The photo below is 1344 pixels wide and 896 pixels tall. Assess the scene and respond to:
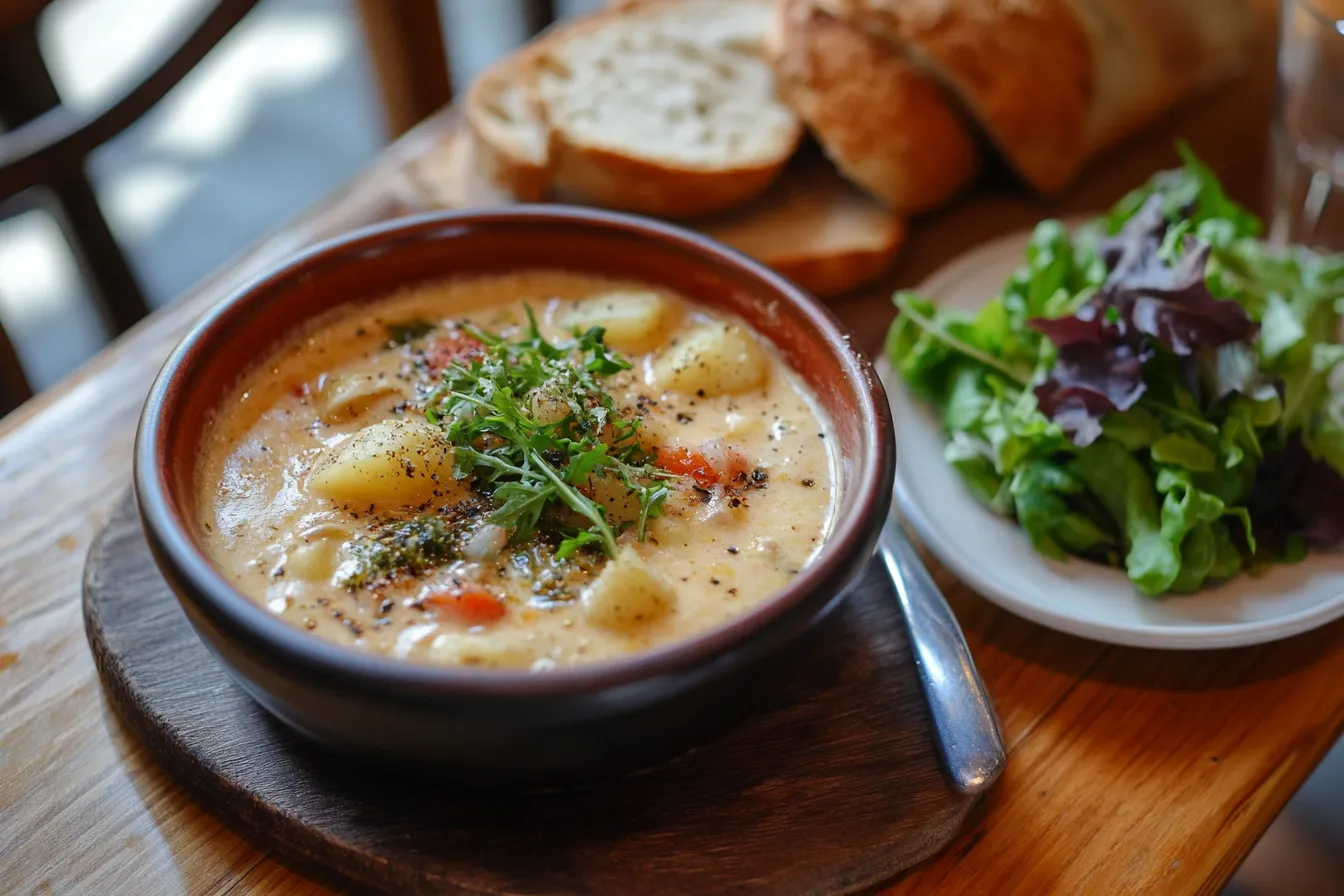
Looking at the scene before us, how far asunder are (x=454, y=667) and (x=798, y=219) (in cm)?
184

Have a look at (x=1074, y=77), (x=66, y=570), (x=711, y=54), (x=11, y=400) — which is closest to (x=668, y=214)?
(x=711, y=54)

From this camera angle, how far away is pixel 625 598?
1803 millimetres

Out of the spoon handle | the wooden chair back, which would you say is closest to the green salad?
the spoon handle

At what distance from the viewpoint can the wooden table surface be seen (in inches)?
73.2

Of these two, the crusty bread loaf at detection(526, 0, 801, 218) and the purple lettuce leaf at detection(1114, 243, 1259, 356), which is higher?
the crusty bread loaf at detection(526, 0, 801, 218)

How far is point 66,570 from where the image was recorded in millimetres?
2279

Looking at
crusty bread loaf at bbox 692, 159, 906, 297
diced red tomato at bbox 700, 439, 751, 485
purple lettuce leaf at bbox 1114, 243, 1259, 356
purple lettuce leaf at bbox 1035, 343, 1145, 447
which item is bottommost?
purple lettuce leaf at bbox 1035, 343, 1145, 447

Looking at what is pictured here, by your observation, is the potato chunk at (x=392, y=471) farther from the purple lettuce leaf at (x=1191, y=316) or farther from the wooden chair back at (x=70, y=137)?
the wooden chair back at (x=70, y=137)

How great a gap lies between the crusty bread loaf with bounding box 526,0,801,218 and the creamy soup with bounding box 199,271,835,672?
2.37ft

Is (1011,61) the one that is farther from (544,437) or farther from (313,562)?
(313,562)

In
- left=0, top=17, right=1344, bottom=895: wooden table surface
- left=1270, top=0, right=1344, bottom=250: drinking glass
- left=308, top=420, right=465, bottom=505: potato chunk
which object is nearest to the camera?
left=0, top=17, right=1344, bottom=895: wooden table surface

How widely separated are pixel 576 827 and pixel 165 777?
0.68 m

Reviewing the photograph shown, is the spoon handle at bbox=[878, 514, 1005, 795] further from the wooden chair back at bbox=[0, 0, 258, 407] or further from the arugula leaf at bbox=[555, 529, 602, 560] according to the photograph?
the wooden chair back at bbox=[0, 0, 258, 407]

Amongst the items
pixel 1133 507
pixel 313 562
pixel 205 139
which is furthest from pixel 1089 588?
pixel 205 139
